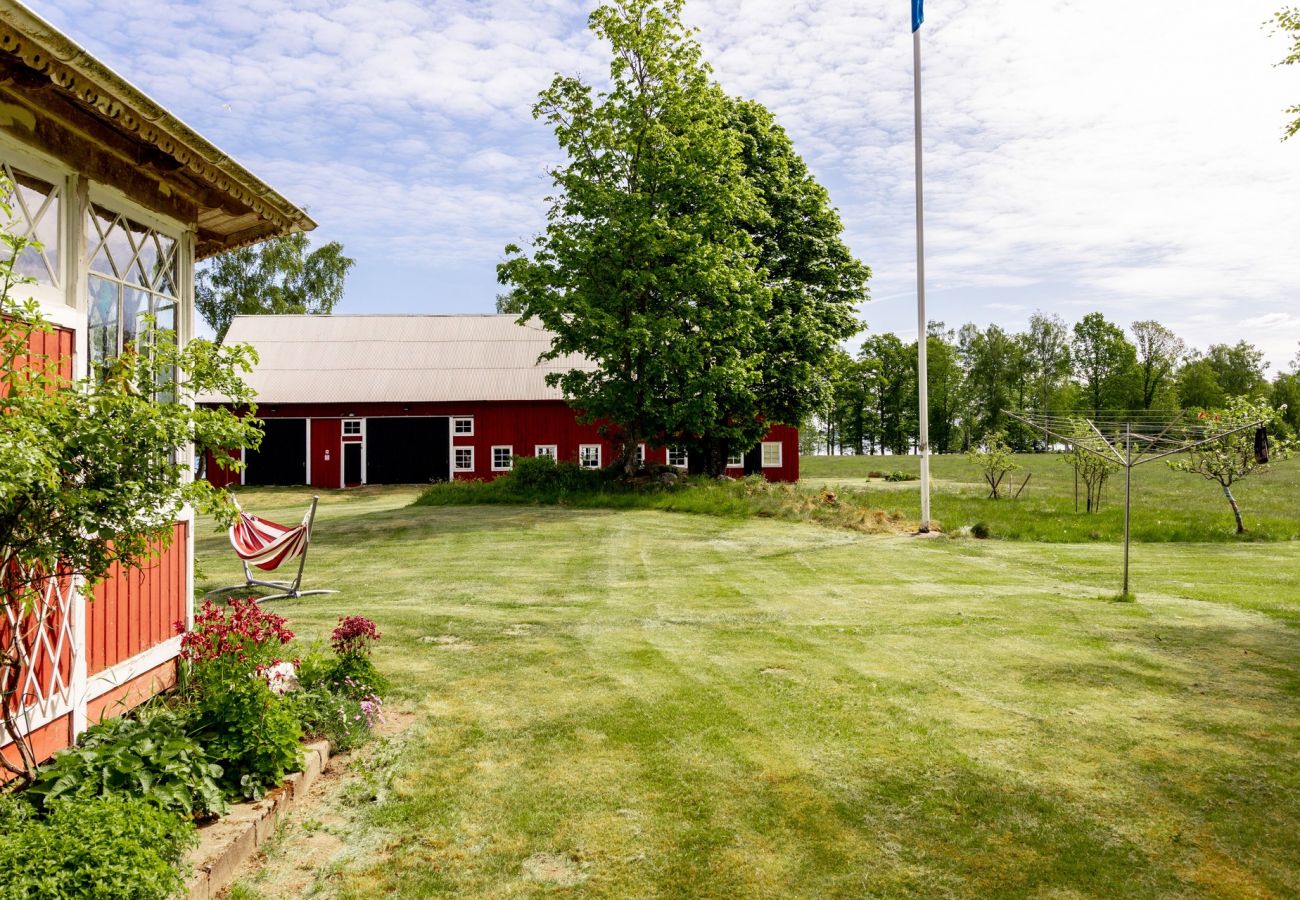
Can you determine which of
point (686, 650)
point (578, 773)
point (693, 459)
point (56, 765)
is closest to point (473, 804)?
point (578, 773)

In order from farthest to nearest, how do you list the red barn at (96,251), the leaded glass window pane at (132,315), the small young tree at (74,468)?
the leaded glass window pane at (132,315) < the red barn at (96,251) < the small young tree at (74,468)

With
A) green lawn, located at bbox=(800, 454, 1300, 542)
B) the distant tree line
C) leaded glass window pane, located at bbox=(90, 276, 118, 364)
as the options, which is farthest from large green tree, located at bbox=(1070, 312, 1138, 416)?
leaded glass window pane, located at bbox=(90, 276, 118, 364)

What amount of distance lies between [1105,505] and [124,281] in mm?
26227

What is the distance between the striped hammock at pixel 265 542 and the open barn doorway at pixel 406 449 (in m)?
21.1

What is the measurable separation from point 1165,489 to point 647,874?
35.0 metres

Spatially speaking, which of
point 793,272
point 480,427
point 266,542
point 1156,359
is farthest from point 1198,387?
point 266,542

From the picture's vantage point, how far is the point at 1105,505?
25219 mm

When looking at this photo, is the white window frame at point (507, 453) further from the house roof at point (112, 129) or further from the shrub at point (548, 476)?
the house roof at point (112, 129)

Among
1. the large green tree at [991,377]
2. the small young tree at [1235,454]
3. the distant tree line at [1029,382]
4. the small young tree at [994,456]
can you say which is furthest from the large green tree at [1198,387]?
the small young tree at [1235,454]

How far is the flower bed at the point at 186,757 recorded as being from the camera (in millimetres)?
3062

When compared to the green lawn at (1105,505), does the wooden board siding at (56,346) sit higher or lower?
higher

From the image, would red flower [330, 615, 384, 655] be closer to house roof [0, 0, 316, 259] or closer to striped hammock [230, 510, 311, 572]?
house roof [0, 0, 316, 259]

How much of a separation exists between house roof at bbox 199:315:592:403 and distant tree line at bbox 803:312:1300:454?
3982 centimetres

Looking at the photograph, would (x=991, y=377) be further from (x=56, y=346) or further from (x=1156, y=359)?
(x=56, y=346)
